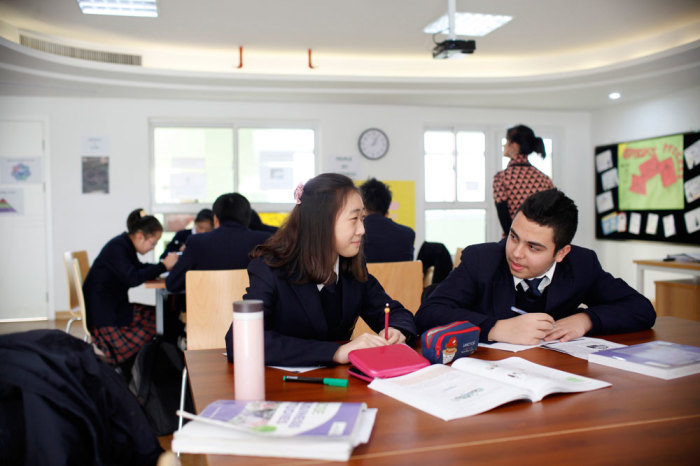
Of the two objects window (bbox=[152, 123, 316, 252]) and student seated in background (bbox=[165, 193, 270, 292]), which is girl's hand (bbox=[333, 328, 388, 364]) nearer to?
student seated in background (bbox=[165, 193, 270, 292])

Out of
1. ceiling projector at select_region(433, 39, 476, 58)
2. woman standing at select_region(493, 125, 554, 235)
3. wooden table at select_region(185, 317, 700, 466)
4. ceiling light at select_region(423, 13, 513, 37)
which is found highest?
ceiling light at select_region(423, 13, 513, 37)

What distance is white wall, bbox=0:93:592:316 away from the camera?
5.98 meters

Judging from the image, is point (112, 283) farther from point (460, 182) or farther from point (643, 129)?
point (643, 129)

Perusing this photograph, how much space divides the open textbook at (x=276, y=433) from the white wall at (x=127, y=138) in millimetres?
5702

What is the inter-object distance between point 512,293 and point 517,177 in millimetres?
1988

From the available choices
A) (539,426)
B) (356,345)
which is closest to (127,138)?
(356,345)

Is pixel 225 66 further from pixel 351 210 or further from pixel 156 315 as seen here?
pixel 351 210

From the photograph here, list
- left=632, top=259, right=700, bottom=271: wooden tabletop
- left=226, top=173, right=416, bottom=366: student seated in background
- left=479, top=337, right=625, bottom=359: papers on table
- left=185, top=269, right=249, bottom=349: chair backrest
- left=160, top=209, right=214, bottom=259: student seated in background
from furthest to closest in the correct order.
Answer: left=160, top=209, right=214, bottom=259: student seated in background, left=632, top=259, right=700, bottom=271: wooden tabletop, left=185, top=269, right=249, bottom=349: chair backrest, left=226, top=173, right=416, bottom=366: student seated in background, left=479, top=337, right=625, bottom=359: papers on table

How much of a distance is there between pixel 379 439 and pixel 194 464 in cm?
164

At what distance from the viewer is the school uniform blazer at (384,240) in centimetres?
342

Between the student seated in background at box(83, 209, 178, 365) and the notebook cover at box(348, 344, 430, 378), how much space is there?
8.42ft

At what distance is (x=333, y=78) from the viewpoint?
557cm

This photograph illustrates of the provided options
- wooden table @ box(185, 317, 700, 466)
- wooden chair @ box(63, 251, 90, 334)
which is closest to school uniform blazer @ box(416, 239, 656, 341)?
wooden table @ box(185, 317, 700, 466)

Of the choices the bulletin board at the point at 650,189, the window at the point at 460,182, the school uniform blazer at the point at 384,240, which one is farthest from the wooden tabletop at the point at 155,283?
the bulletin board at the point at 650,189
